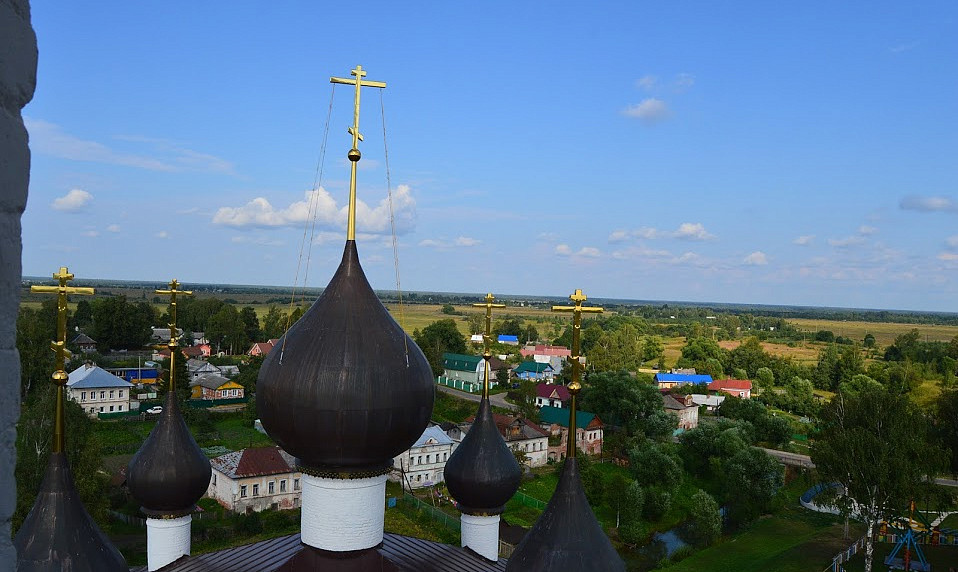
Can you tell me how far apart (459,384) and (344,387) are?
164 ft

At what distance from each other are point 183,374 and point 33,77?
36302 mm

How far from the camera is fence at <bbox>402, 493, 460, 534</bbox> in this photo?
2445cm

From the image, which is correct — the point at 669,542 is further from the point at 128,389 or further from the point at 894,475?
the point at 128,389

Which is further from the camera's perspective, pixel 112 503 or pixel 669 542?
pixel 669 542

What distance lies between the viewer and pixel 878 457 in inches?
762

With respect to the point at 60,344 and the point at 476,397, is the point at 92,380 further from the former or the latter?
the point at 60,344

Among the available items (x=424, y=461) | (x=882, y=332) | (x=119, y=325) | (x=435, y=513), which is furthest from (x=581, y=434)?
(x=882, y=332)

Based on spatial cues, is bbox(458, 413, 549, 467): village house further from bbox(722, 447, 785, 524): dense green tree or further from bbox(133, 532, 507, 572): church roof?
bbox(133, 532, 507, 572): church roof

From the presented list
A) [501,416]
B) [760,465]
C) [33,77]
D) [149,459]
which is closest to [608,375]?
[501,416]

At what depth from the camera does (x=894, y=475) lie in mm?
19203

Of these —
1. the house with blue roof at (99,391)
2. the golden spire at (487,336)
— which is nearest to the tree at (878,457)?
the golden spire at (487,336)

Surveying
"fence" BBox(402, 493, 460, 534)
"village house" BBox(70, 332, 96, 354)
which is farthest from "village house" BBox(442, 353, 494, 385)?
"village house" BBox(70, 332, 96, 354)

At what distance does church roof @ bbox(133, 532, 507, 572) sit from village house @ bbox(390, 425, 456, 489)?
21.0 meters

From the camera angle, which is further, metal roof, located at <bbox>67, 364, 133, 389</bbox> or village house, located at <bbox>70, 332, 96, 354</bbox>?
village house, located at <bbox>70, 332, 96, 354</bbox>
